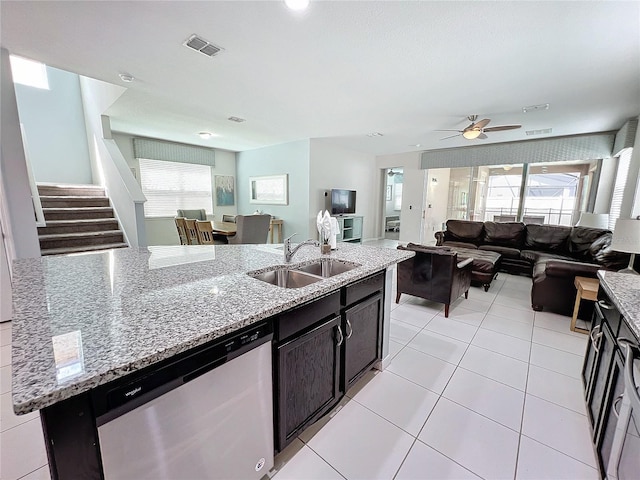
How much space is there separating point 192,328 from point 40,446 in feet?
4.74

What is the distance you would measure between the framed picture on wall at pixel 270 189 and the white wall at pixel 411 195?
11.0ft

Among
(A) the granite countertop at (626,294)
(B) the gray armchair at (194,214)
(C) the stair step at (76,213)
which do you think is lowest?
(A) the granite countertop at (626,294)

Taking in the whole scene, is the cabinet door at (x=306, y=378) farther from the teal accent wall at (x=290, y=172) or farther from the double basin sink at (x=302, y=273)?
the teal accent wall at (x=290, y=172)

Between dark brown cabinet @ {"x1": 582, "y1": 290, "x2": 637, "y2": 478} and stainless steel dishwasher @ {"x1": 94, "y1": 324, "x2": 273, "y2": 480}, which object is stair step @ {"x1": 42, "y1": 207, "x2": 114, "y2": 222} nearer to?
stainless steel dishwasher @ {"x1": 94, "y1": 324, "x2": 273, "y2": 480}

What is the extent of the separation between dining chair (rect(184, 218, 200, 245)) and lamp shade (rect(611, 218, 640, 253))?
16.9 ft

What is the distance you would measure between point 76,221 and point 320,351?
4369mm

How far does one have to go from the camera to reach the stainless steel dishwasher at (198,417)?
0.76 meters

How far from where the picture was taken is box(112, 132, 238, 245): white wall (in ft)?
18.5

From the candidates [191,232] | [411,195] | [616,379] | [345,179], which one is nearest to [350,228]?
[345,179]

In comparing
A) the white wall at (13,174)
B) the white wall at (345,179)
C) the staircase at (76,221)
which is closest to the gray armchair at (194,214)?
the staircase at (76,221)

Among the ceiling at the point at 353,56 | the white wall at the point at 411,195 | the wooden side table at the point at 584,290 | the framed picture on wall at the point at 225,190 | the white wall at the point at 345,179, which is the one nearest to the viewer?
the ceiling at the point at 353,56

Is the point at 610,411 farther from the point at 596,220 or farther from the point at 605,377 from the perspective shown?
Answer: the point at 596,220

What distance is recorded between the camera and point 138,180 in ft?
19.1

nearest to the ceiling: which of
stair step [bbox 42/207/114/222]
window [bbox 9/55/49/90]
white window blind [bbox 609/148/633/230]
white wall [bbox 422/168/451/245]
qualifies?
white window blind [bbox 609/148/633/230]
